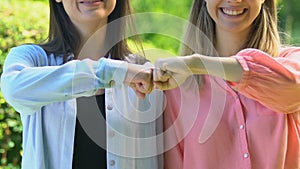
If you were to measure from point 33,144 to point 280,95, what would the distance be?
2.79ft

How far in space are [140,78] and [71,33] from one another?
1.28ft

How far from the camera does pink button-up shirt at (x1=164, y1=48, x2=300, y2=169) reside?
6.25ft

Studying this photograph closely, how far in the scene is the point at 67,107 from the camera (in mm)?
2043

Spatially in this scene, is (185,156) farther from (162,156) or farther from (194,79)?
(194,79)

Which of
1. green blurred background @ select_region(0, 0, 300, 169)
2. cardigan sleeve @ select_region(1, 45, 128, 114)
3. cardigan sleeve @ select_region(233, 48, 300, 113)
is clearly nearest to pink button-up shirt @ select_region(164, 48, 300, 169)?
cardigan sleeve @ select_region(233, 48, 300, 113)

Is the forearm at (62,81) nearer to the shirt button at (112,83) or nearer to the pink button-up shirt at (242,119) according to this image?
the shirt button at (112,83)

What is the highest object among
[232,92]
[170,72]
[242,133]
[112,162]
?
[170,72]

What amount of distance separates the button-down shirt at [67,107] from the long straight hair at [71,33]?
0.06m

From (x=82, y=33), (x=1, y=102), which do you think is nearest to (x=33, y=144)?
(x=82, y=33)

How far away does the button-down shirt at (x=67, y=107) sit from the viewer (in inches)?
74.7

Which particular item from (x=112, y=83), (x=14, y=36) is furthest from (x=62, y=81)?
(x=14, y=36)

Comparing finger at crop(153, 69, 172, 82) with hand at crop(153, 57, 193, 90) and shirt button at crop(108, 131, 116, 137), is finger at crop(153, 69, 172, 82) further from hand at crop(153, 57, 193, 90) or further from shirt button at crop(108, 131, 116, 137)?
shirt button at crop(108, 131, 116, 137)

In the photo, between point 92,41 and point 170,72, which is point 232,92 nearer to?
point 170,72

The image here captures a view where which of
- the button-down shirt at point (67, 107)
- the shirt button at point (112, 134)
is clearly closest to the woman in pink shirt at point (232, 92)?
the button-down shirt at point (67, 107)
